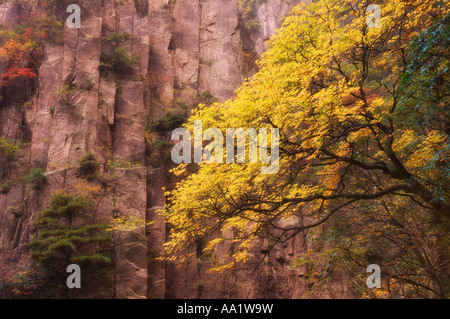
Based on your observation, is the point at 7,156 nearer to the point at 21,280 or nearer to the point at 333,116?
the point at 21,280

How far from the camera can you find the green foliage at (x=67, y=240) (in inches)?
461

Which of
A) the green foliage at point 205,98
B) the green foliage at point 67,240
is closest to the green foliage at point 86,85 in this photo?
the green foliage at point 205,98

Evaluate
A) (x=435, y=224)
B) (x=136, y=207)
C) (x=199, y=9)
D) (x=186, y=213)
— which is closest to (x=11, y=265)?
(x=136, y=207)

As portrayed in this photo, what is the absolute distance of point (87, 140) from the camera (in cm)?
1653

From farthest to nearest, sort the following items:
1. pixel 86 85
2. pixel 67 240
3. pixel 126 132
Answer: pixel 126 132
pixel 86 85
pixel 67 240

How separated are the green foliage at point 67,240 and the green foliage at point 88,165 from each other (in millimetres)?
2303

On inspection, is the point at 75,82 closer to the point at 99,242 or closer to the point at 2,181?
the point at 2,181

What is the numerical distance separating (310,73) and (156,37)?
66.2 ft

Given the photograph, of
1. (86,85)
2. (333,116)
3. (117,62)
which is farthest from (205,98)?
(333,116)

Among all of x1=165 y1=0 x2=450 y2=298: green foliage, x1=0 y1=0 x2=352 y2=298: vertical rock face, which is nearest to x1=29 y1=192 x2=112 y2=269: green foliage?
x1=0 y1=0 x2=352 y2=298: vertical rock face

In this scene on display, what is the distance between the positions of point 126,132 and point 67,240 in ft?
26.9

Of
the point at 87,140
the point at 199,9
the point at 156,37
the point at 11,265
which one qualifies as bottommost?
the point at 11,265

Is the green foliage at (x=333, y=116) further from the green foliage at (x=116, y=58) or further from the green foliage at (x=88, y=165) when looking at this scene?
the green foliage at (x=116, y=58)

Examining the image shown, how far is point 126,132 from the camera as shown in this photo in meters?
18.3
